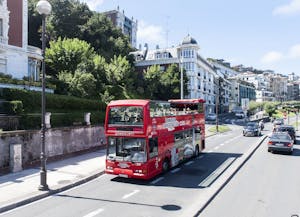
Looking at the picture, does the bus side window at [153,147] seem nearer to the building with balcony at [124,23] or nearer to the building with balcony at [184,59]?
the building with balcony at [184,59]

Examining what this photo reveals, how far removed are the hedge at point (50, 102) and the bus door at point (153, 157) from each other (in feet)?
37.7

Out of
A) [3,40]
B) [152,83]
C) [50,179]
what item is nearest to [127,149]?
Answer: [50,179]

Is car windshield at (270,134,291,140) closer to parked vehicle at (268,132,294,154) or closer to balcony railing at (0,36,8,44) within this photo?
parked vehicle at (268,132,294,154)

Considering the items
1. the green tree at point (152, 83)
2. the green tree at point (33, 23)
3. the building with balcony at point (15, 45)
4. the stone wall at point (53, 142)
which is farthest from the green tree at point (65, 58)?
the green tree at point (152, 83)

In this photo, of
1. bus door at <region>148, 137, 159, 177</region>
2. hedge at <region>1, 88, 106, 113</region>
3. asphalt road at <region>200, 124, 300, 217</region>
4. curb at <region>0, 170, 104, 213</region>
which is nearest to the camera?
asphalt road at <region>200, 124, 300, 217</region>

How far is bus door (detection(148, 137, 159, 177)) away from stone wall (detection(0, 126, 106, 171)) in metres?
7.74

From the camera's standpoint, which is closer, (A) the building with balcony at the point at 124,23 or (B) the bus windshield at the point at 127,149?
(B) the bus windshield at the point at 127,149

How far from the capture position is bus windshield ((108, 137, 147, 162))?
49.2ft

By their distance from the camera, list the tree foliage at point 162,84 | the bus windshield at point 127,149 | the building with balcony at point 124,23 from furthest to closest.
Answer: the building with balcony at point 124,23 → the tree foliage at point 162,84 → the bus windshield at point 127,149

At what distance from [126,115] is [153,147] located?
216cm

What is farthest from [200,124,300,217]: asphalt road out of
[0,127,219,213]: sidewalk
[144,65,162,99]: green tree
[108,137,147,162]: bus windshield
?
[144,65,162,99]: green tree

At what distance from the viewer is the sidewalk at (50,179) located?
12.4m

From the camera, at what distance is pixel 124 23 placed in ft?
356

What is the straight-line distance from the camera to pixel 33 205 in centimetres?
1188
